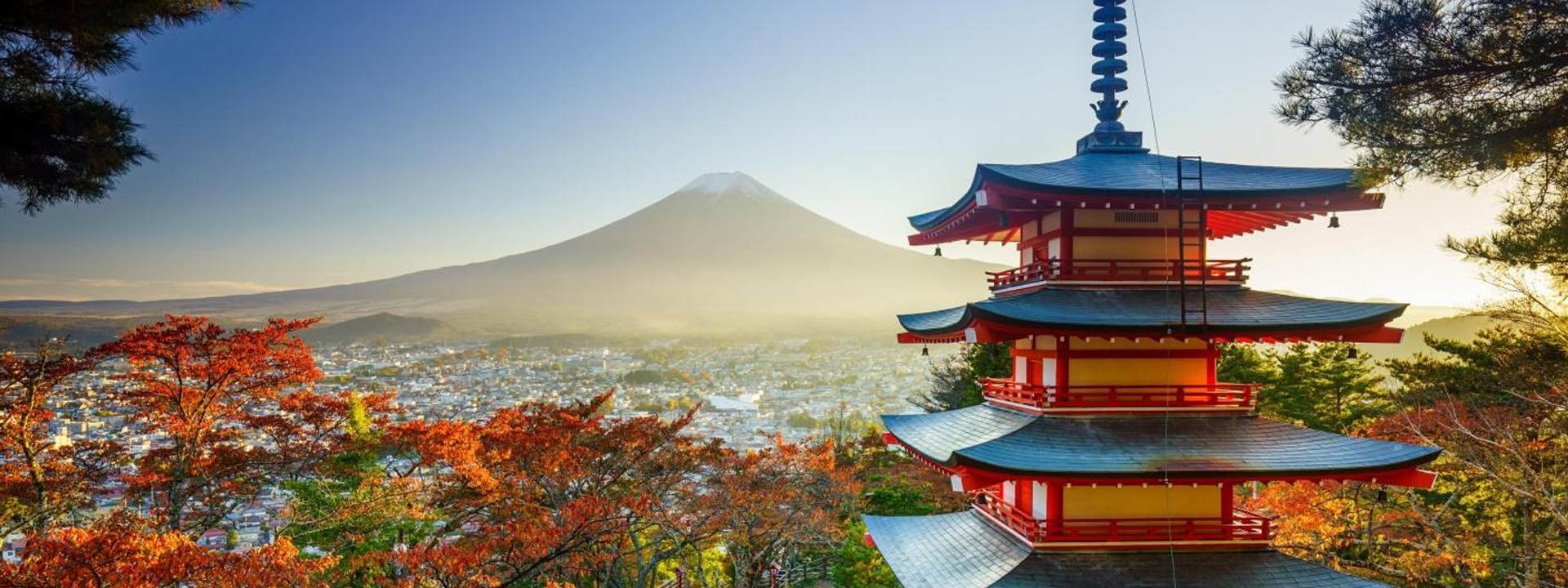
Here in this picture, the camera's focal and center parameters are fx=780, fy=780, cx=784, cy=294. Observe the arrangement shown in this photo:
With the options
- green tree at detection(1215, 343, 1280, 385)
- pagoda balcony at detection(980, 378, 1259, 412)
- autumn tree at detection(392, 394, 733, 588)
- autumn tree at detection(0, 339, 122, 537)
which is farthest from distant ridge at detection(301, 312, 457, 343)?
pagoda balcony at detection(980, 378, 1259, 412)

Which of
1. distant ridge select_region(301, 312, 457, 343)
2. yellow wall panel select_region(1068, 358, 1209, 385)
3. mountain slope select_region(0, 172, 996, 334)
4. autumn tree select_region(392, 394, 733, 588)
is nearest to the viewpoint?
yellow wall panel select_region(1068, 358, 1209, 385)

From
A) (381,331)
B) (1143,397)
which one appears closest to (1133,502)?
(1143,397)

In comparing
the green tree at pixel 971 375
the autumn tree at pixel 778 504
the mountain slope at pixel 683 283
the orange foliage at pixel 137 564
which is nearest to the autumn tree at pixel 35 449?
the orange foliage at pixel 137 564

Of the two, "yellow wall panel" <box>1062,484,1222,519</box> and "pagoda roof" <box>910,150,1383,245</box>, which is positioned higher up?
"pagoda roof" <box>910,150,1383,245</box>

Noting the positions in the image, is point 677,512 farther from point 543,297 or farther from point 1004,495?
point 543,297

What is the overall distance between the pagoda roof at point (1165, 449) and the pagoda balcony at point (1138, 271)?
55.5 inches

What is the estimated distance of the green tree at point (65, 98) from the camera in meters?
4.33

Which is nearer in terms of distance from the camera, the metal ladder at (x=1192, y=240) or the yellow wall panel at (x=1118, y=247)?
the metal ladder at (x=1192, y=240)

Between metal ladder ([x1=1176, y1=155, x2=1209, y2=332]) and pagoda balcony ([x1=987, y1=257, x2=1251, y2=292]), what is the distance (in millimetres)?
29

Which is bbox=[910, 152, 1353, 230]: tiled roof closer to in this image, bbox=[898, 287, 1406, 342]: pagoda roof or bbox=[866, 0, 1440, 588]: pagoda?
bbox=[866, 0, 1440, 588]: pagoda

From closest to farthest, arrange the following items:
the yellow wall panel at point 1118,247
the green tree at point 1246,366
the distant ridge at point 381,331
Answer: the yellow wall panel at point 1118,247
the green tree at point 1246,366
the distant ridge at point 381,331

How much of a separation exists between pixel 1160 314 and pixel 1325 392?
18604 mm

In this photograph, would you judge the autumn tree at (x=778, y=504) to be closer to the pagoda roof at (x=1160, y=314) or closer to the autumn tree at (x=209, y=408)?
the autumn tree at (x=209, y=408)

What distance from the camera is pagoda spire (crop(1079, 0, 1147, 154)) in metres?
9.30
